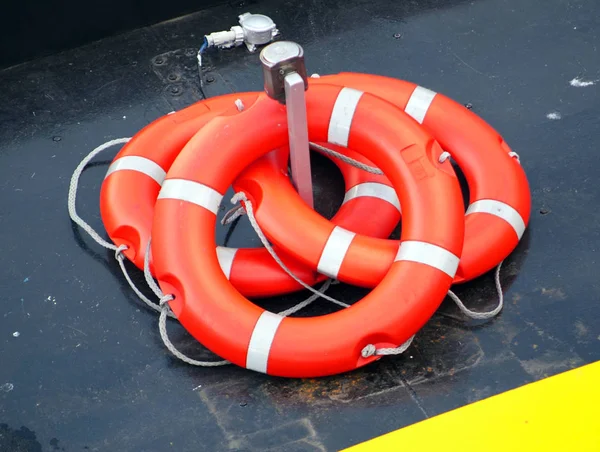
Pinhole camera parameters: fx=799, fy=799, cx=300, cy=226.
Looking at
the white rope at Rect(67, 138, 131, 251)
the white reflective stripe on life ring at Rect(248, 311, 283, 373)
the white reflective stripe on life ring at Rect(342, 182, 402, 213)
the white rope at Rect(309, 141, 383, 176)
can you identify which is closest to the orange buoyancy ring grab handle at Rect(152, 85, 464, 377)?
the white reflective stripe on life ring at Rect(248, 311, 283, 373)

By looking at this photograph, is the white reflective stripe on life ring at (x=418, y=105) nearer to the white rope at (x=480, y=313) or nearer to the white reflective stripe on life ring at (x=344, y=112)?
the white reflective stripe on life ring at (x=344, y=112)

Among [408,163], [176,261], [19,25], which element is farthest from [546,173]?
[19,25]

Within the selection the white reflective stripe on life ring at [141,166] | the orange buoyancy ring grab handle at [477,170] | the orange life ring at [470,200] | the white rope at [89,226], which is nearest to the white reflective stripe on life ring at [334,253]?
the orange life ring at [470,200]

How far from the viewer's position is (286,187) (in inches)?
106

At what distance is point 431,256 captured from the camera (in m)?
2.45

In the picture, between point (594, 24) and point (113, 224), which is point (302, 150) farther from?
point (594, 24)

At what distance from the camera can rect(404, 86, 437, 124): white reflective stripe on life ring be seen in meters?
2.95

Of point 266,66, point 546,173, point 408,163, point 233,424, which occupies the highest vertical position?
point 266,66

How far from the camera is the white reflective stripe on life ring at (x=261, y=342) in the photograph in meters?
2.42

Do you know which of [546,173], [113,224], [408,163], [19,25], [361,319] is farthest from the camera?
[19,25]

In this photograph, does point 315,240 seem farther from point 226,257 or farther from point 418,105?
point 418,105

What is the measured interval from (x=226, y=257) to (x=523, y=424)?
43.0 inches

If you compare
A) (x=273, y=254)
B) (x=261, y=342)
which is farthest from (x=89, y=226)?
(x=261, y=342)

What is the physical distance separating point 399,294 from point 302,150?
1.90 ft
